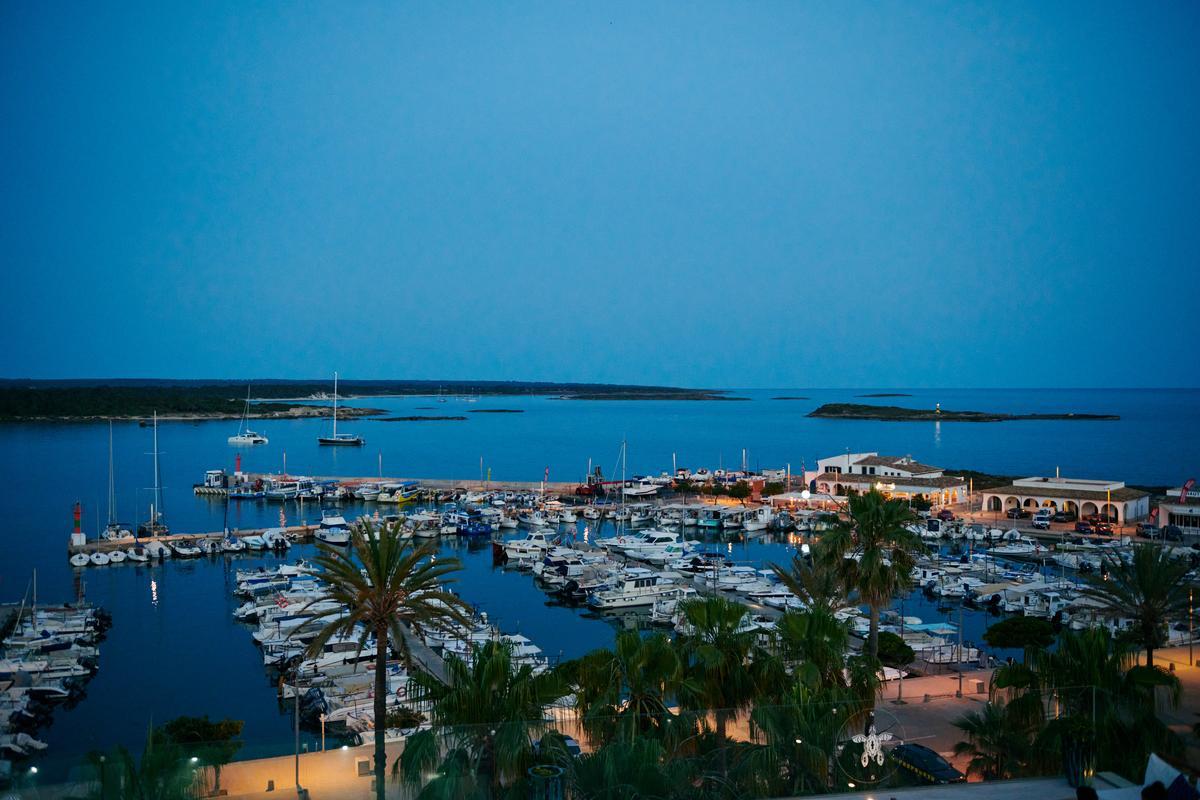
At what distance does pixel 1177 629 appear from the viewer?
2100 cm

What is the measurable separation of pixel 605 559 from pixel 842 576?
29697mm

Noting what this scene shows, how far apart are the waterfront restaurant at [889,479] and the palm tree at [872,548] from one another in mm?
41646

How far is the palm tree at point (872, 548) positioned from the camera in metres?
17.6

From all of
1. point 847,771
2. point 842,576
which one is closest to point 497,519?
point 842,576

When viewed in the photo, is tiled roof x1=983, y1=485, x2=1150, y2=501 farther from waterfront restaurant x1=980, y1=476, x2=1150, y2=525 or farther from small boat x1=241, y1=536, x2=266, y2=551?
small boat x1=241, y1=536, x2=266, y2=551

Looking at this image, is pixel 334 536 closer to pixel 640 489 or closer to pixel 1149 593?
pixel 640 489

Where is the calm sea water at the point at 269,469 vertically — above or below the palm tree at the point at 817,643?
below

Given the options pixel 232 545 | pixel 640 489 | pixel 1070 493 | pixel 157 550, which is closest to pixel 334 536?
pixel 232 545

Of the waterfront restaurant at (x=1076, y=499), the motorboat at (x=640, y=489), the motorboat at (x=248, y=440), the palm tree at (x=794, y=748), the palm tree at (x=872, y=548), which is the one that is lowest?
the motorboat at (x=640, y=489)

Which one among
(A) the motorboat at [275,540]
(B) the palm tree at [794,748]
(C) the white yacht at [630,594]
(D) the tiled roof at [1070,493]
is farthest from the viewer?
(D) the tiled roof at [1070,493]

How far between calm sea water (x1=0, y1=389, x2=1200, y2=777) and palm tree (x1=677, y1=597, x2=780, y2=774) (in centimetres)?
587

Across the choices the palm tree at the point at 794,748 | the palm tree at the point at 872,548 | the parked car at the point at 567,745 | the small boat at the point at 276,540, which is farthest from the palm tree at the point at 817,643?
the small boat at the point at 276,540

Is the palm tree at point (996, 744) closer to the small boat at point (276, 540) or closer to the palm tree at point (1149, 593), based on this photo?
the palm tree at point (1149, 593)

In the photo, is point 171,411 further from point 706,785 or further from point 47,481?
point 706,785
